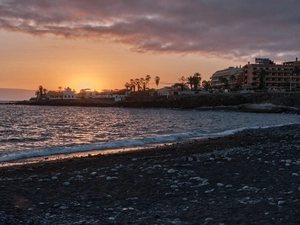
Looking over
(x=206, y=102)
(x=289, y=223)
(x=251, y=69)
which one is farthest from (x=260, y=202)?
(x=251, y=69)

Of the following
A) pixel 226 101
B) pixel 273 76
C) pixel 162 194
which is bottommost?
pixel 226 101

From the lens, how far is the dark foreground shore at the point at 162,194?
7180mm

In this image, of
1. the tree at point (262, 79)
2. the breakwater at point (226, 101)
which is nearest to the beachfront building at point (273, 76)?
the tree at point (262, 79)

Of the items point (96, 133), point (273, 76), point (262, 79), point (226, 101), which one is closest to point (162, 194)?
point (96, 133)

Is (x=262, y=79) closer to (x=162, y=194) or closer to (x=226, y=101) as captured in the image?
(x=226, y=101)

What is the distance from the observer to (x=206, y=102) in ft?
485

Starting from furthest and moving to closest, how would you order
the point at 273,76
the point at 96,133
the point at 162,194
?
the point at 273,76 < the point at 96,133 < the point at 162,194

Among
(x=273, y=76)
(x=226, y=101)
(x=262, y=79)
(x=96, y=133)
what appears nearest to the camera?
(x=96, y=133)

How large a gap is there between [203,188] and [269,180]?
2.24 metres

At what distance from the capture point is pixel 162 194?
30.3ft

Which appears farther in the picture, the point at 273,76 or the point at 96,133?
the point at 273,76

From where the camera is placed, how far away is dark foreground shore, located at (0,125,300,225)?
718cm

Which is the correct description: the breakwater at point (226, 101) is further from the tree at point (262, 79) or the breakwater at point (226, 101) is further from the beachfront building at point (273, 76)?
the beachfront building at point (273, 76)

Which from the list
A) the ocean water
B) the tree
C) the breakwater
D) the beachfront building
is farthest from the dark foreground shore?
the beachfront building
